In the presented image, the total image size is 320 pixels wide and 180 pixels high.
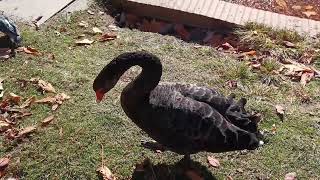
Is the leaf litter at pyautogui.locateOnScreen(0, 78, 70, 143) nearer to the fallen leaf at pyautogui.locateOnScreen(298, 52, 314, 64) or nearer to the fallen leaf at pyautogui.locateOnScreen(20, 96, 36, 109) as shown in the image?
the fallen leaf at pyautogui.locateOnScreen(20, 96, 36, 109)

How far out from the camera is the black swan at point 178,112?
3926 mm

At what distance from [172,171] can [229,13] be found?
2938 mm

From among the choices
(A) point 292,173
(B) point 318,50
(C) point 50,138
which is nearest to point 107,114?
(C) point 50,138

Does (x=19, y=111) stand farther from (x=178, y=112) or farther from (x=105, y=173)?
(x=178, y=112)

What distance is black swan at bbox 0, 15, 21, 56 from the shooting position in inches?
227

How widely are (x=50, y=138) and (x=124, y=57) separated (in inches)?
50.4

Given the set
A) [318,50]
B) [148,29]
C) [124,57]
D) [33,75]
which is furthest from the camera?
[148,29]

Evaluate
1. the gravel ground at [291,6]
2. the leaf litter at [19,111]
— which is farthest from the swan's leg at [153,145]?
the gravel ground at [291,6]

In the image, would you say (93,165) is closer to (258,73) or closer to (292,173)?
(292,173)

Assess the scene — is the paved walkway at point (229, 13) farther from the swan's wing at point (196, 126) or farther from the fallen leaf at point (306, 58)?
the swan's wing at point (196, 126)

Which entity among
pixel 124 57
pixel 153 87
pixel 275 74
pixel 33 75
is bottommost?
pixel 33 75

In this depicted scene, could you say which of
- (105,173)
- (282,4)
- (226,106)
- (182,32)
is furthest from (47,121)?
(282,4)

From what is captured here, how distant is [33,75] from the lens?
5.47m

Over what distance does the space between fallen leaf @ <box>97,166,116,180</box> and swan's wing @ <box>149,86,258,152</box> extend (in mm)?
637
